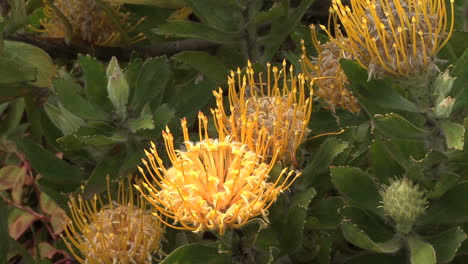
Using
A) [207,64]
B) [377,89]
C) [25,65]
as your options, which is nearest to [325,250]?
[377,89]

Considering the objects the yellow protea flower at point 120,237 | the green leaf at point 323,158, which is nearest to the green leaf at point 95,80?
the yellow protea flower at point 120,237

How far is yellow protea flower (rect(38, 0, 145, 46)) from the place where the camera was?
6.17 ft

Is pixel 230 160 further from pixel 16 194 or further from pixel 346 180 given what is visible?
pixel 16 194

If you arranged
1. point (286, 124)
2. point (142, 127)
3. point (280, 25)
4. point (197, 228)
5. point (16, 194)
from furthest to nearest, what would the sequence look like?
point (16, 194), point (280, 25), point (142, 127), point (286, 124), point (197, 228)

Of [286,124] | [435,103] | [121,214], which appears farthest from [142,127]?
[435,103]

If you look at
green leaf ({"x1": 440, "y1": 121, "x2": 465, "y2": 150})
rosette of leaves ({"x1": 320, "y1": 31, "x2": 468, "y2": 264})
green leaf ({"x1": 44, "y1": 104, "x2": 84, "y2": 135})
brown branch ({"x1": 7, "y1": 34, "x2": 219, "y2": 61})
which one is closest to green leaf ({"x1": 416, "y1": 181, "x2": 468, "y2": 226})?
rosette of leaves ({"x1": 320, "y1": 31, "x2": 468, "y2": 264})

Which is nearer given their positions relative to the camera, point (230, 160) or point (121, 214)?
point (230, 160)

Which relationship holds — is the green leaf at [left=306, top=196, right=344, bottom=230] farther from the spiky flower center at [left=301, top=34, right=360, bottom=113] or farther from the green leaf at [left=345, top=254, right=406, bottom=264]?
the spiky flower center at [left=301, top=34, right=360, bottom=113]

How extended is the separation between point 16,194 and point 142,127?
2.55 ft

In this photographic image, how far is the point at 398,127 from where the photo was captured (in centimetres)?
118

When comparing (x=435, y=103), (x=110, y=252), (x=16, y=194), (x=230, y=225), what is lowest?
(x=16, y=194)

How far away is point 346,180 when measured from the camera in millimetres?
1252

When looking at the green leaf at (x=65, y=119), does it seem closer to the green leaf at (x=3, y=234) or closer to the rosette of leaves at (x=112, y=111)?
the rosette of leaves at (x=112, y=111)

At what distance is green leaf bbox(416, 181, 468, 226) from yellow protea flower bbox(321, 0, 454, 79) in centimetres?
20
